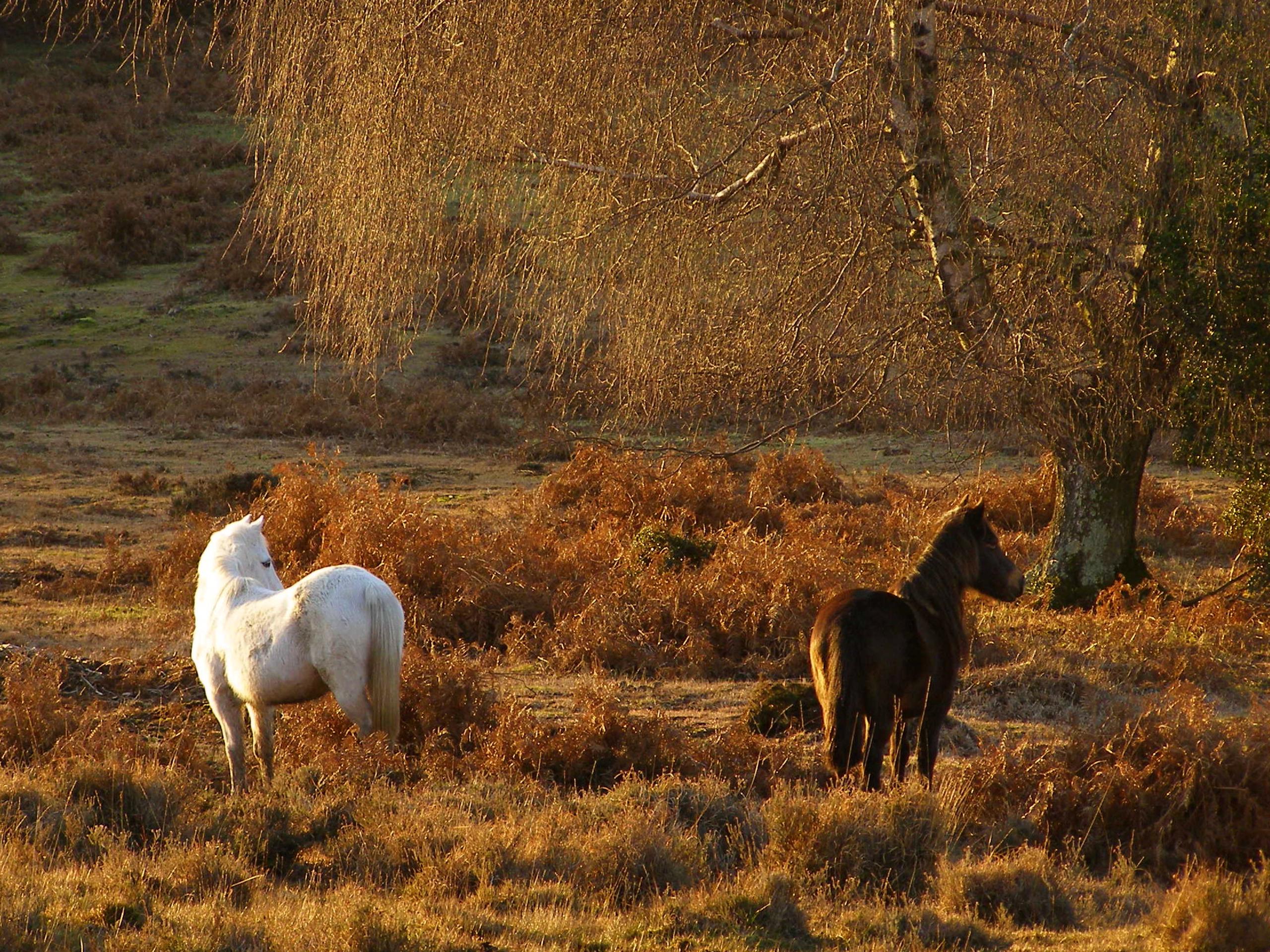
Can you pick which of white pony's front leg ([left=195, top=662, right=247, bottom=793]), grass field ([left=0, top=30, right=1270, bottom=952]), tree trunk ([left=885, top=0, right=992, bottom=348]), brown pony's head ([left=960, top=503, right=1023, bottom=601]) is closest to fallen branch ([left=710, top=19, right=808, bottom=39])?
tree trunk ([left=885, top=0, right=992, bottom=348])

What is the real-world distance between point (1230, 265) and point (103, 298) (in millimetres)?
23633

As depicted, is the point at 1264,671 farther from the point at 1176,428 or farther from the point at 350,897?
the point at 350,897

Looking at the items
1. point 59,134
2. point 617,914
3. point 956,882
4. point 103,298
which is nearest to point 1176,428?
point 956,882

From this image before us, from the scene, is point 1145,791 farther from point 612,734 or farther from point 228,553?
point 228,553

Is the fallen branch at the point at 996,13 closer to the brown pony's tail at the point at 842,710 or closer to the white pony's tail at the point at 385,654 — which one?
the brown pony's tail at the point at 842,710

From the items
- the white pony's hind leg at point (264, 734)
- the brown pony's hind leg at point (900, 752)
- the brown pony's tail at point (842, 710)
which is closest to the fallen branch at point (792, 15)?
the brown pony's tail at point (842, 710)

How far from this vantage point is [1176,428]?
378 inches

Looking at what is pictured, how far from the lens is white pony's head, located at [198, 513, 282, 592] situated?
6.48m

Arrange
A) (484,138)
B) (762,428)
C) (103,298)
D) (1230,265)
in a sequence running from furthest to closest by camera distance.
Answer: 1. (103,298)
2. (762,428)
3. (1230,265)
4. (484,138)

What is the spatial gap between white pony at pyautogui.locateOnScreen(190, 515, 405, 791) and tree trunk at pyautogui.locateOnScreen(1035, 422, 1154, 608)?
6329 mm

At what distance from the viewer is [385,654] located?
20.0ft

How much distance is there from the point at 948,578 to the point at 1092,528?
496 centimetres

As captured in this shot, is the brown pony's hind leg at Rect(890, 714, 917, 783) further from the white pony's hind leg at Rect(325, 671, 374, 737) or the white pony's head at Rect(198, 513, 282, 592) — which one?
the white pony's head at Rect(198, 513, 282, 592)

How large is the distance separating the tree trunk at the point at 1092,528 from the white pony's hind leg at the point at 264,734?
6.65 metres
